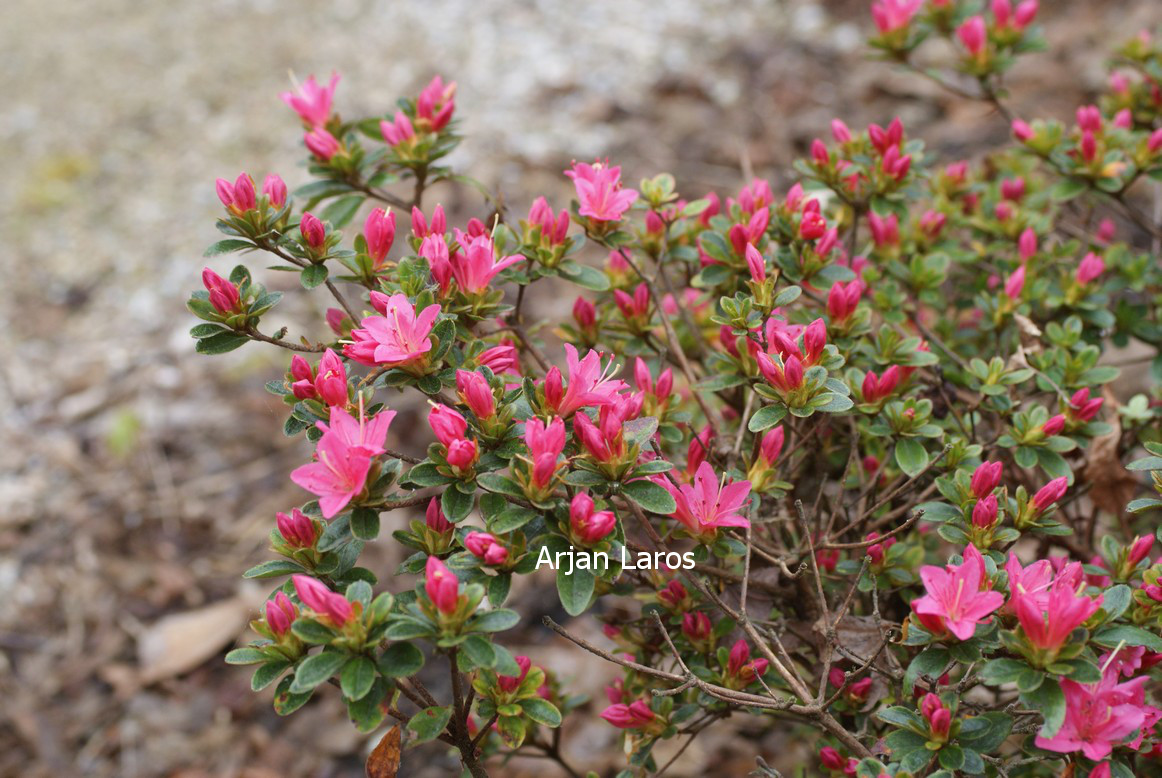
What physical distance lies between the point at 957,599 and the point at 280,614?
2.83ft

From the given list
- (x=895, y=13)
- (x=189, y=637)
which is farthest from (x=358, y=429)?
(x=189, y=637)

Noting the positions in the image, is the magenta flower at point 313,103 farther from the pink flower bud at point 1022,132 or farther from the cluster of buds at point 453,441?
the pink flower bud at point 1022,132

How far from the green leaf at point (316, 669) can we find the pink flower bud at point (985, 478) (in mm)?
915

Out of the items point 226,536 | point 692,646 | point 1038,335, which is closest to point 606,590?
point 692,646

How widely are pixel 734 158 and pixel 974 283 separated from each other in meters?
1.93

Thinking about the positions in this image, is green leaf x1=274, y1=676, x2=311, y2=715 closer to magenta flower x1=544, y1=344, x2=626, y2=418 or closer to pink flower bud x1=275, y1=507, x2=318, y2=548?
pink flower bud x1=275, y1=507, x2=318, y2=548

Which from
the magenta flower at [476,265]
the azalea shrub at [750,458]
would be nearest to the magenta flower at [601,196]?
the azalea shrub at [750,458]

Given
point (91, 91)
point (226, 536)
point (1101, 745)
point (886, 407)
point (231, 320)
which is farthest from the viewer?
point (91, 91)

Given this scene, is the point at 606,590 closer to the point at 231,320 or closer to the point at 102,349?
the point at 231,320

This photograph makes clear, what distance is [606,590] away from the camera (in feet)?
5.06

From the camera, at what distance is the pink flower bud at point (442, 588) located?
3.63ft

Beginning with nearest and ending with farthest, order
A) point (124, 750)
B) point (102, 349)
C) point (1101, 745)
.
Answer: point (1101, 745)
point (124, 750)
point (102, 349)

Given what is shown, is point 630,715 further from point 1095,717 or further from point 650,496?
point 1095,717

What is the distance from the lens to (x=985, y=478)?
1353 mm
